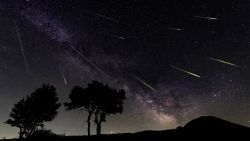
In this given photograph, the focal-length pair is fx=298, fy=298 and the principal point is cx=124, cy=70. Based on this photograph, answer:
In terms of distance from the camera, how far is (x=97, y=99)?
5584 cm

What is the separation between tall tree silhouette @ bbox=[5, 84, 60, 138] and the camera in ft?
182

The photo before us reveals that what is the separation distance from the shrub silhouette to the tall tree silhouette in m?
3.33

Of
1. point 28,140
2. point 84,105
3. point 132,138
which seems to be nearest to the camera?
point 132,138

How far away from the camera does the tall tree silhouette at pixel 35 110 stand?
55562 mm

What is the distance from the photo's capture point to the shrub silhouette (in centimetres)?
5556

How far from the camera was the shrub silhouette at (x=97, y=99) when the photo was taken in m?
55.6

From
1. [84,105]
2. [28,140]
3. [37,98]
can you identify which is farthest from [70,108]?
[28,140]

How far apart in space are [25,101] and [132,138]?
33.6 meters

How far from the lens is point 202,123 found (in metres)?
17.8

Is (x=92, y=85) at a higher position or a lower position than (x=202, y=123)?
higher

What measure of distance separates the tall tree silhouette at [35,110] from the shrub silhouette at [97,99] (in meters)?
3.33

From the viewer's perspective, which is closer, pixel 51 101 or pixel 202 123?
pixel 202 123

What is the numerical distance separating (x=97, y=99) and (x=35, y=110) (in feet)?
38.8

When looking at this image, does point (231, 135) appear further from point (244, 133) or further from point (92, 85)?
point (92, 85)
